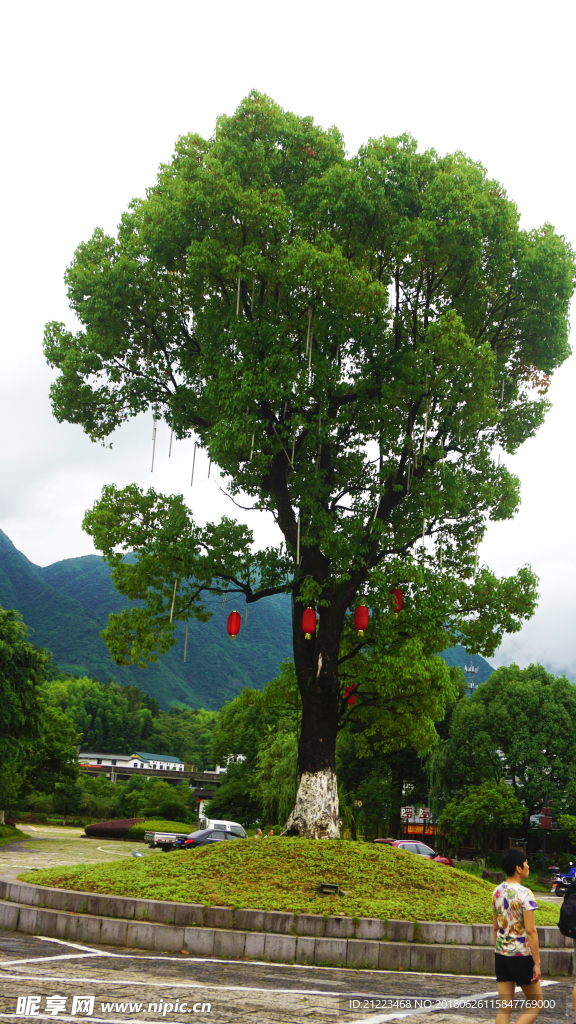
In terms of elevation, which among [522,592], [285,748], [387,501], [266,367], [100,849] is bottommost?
[100,849]

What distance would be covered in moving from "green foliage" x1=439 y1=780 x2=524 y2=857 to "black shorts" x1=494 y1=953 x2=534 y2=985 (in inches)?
1230

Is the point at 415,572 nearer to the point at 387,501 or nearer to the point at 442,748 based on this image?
the point at 387,501

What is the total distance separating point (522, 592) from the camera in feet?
46.7

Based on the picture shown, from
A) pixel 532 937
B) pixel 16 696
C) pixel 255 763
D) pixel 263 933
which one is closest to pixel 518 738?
pixel 255 763

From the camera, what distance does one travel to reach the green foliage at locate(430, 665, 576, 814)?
3562 cm

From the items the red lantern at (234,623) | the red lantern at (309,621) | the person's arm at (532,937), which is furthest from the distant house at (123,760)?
the person's arm at (532,937)

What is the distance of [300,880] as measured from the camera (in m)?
11.0

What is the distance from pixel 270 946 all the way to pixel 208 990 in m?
2.54

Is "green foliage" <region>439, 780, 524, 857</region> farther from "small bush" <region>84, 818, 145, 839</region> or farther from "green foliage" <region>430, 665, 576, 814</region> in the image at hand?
"small bush" <region>84, 818, 145, 839</region>

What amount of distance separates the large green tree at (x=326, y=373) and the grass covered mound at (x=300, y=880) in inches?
46.2

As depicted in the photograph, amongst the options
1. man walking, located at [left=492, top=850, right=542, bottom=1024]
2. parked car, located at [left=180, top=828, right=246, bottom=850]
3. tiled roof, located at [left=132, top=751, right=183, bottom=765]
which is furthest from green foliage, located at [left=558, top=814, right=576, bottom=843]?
tiled roof, located at [left=132, top=751, right=183, bottom=765]

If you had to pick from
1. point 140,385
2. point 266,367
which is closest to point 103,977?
point 266,367

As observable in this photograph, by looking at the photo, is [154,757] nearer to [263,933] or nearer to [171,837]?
[171,837]

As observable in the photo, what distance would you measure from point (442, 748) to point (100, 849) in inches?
746
